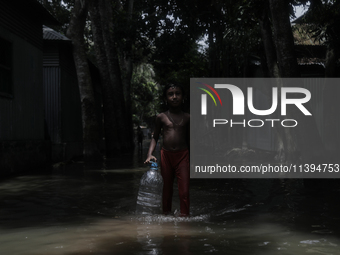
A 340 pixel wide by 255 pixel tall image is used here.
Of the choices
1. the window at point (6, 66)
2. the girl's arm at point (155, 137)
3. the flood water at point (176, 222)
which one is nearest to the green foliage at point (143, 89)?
the window at point (6, 66)

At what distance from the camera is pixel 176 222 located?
6.08m

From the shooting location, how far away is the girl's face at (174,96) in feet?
20.1

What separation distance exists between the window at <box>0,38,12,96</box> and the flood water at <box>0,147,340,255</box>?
4.36 metres

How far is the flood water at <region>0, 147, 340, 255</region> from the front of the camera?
15.4ft

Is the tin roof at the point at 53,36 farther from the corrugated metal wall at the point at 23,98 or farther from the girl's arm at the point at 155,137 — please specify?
the girl's arm at the point at 155,137

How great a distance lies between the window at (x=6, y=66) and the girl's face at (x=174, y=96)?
884 cm

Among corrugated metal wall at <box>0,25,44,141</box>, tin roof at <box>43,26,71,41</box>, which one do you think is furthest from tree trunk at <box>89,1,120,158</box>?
corrugated metal wall at <box>0,25,44,141</box>

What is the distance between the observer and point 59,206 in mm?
7566

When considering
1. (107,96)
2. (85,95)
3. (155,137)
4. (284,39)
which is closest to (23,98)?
(85,95)

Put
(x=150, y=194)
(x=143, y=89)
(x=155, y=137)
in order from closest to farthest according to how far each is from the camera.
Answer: (x=155, y=137) → (x=150, y=194) → (x=143, y=89)

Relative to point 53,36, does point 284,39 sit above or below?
below

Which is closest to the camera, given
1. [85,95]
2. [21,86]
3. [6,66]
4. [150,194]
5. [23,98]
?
[150,194]

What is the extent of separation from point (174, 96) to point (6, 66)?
9.24m

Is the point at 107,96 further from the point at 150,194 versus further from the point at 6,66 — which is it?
the point at 150,194
